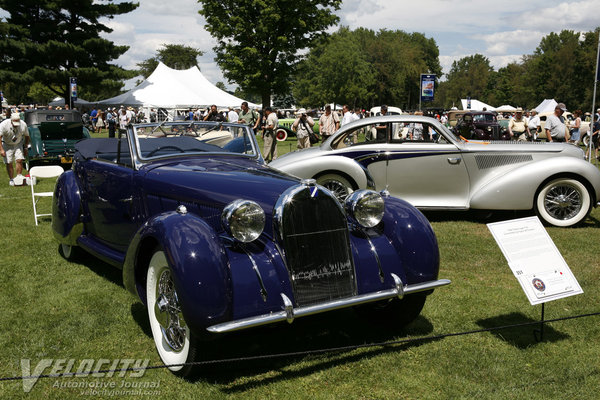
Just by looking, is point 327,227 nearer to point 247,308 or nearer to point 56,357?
point 247,308

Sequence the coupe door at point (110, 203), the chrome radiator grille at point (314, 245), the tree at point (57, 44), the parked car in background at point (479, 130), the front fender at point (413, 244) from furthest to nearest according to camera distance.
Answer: the tree at point (57, 44) → the parked car in background at point (479, 130) → the coupe door at point (110, 203) → the front fender at point (413, 244) → the chrome radiator grille at point (314, 245)

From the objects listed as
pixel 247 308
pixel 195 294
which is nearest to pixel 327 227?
pixel 247 308

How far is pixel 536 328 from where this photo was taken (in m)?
4.25

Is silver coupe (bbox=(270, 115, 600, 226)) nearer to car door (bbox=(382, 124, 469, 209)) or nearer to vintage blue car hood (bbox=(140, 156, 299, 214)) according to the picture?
car door (bbox=(382, 124, 469, 209))

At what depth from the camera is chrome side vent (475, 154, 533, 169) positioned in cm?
798

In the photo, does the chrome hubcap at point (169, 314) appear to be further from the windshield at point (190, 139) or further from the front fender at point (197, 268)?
the windshield at point (190, 139)

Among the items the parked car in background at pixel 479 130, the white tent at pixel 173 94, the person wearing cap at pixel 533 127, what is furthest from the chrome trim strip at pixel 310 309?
the white tent at pixel 173 94

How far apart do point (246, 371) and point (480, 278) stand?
307 centimetres

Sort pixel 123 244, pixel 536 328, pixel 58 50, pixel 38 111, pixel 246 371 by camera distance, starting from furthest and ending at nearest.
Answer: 1. pixel 58 50
2. pixel 38 111
3. pixel 123 244
4. pixel 536 328
5. pixel 246 371

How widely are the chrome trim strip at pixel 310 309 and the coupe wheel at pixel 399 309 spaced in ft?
1.08

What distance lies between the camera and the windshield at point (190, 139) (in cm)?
487

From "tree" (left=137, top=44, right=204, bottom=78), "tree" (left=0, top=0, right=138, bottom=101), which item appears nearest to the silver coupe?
"tree" (left=0, top=0, right=138, bottom=101)

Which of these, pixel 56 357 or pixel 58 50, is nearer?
pixel 56 357

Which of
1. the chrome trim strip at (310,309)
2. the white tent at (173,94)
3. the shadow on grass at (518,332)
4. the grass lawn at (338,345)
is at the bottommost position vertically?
the shadow on grass at (518,332)
